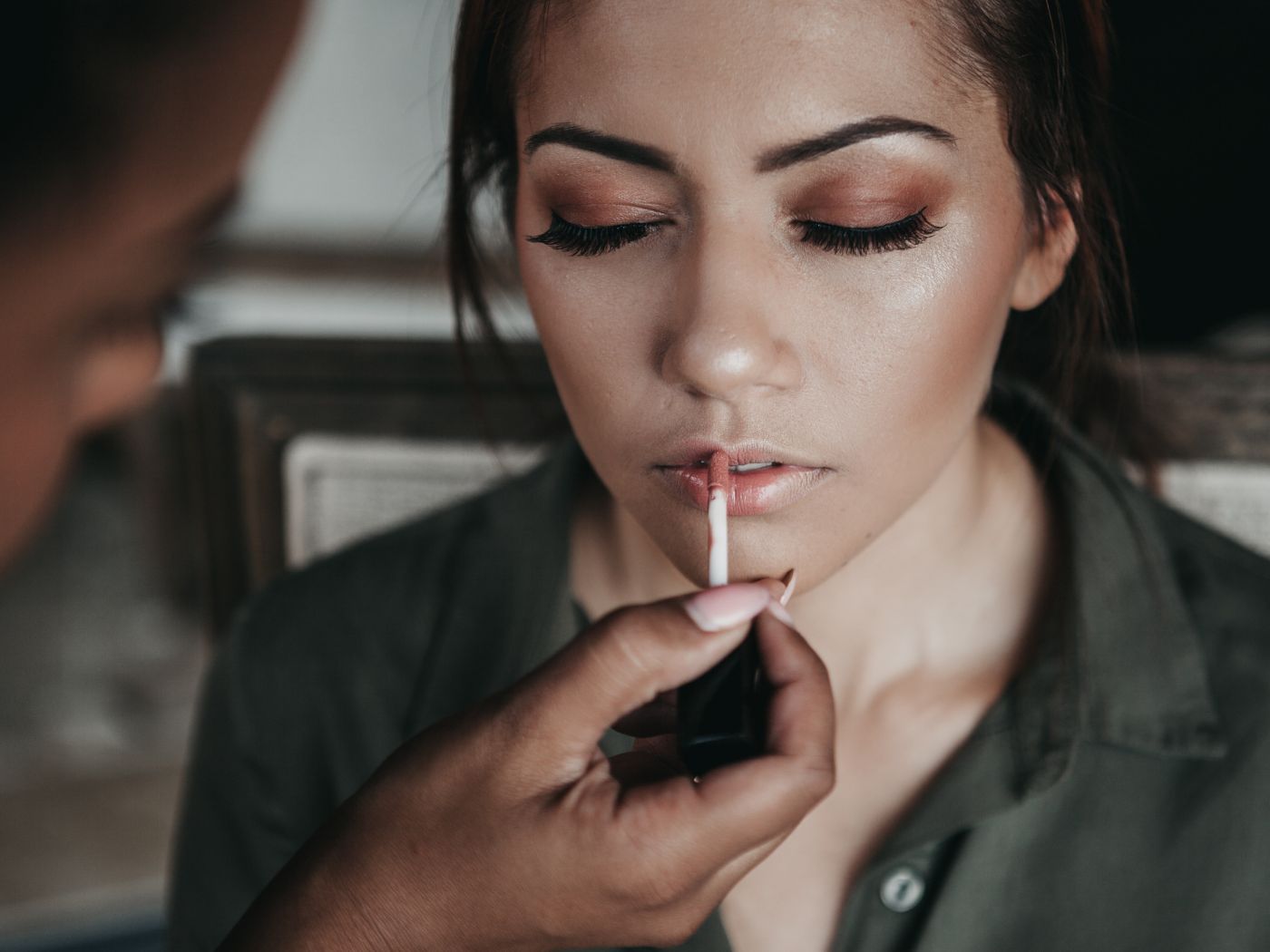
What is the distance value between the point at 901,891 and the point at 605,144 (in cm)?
58

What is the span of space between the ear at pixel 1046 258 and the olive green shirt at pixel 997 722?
0.21 metres

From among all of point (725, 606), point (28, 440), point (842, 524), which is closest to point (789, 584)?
point (842, 524)

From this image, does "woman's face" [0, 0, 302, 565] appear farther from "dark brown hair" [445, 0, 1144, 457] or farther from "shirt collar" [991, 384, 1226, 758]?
"shirt collar" [991, 384, 1226, 758]

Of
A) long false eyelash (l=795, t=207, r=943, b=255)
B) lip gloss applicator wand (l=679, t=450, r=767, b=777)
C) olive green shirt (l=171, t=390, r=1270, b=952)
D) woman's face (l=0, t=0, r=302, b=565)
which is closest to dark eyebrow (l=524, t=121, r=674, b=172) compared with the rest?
long false eyelash (l=795, t=207, r=943, b=255)

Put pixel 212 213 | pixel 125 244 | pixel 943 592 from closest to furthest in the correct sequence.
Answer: pixel 943 592 < pixel 125 244 < pixel 212 213

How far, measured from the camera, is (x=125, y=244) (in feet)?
6.10

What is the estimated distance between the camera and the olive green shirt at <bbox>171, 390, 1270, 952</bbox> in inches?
Answer: 32.4

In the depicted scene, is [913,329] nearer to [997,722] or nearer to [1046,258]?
[1046,258]

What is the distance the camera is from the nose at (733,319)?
26.6 inches

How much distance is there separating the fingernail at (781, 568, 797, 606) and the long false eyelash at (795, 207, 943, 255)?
0.72 feet

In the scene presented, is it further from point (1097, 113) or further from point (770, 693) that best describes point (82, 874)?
point (1097, 113)

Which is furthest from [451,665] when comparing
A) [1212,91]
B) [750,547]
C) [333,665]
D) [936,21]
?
[1212,91]

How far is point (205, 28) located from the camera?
175cm

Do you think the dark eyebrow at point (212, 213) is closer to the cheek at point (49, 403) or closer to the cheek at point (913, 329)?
the cheek at point (49, 403)
